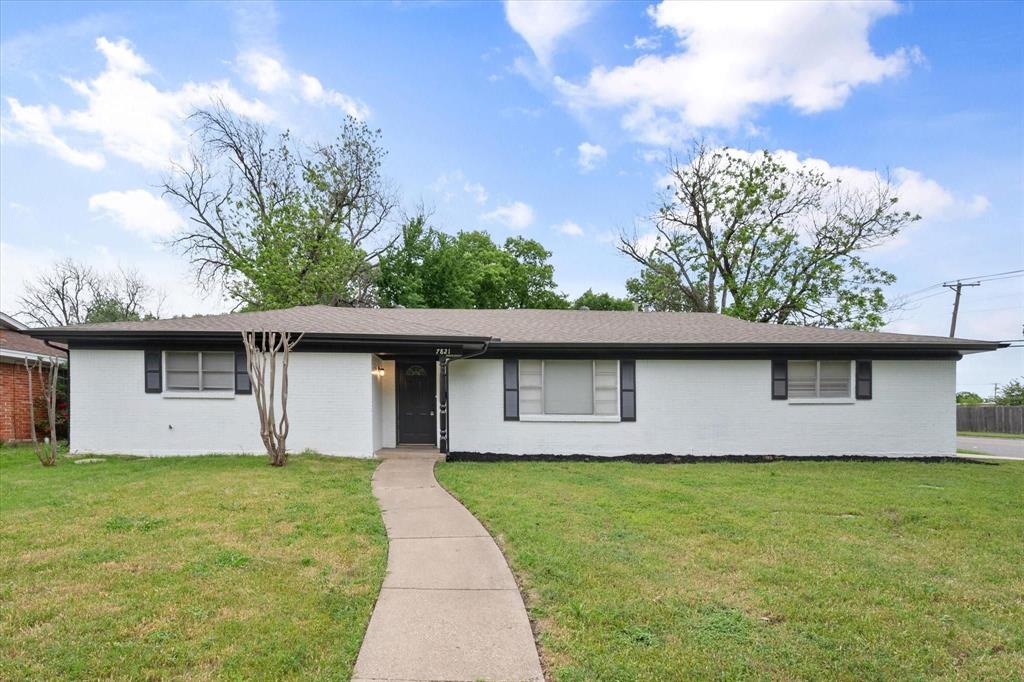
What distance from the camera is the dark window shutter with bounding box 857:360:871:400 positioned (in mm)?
11922

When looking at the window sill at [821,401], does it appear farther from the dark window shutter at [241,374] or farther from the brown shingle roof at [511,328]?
the dark window shutter at [241,374]

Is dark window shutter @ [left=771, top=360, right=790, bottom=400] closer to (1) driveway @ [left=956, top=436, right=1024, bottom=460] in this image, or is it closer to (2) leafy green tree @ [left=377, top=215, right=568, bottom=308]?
(1) driveway @ [left=956, top=436, right=1024, bottom=460]

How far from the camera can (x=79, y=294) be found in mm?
38844

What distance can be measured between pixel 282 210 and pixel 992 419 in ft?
118

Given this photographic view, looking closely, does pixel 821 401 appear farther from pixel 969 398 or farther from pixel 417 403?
pixel 969 398

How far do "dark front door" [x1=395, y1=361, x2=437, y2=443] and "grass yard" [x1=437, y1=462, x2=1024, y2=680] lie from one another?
4.31 m

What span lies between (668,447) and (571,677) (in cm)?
939

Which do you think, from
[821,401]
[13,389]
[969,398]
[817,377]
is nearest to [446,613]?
[821,401]

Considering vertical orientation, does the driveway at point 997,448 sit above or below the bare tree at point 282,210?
below

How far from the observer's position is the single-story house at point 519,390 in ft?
35.6

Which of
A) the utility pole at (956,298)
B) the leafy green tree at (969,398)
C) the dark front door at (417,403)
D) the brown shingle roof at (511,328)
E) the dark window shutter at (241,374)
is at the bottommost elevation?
the leafy green tree at (969,398)

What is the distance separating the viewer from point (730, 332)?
41.9 ft

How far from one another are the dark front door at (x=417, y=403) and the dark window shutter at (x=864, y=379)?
939 cm

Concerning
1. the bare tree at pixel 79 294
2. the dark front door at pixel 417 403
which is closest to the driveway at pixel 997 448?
the dark front door at pixel 417 403
